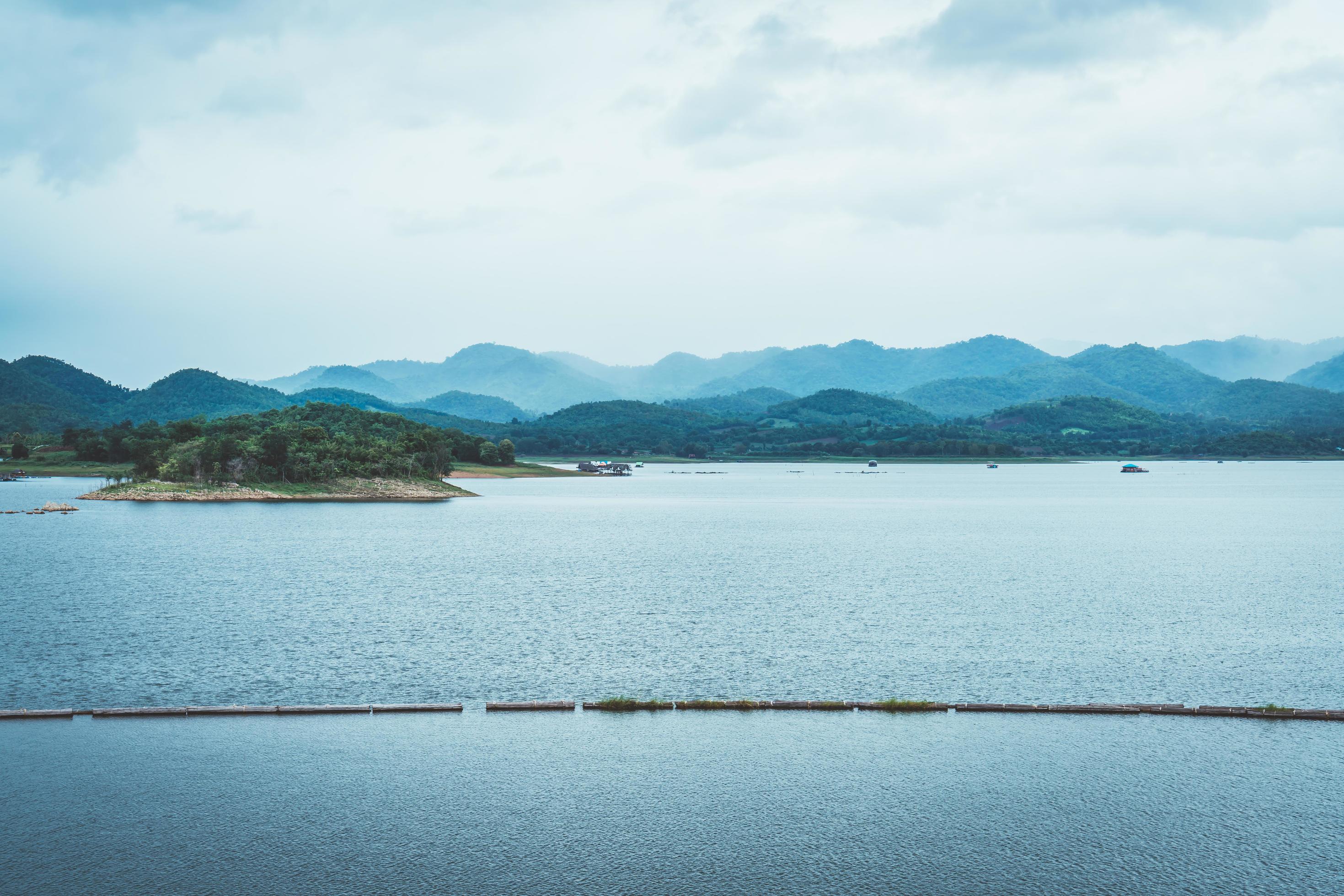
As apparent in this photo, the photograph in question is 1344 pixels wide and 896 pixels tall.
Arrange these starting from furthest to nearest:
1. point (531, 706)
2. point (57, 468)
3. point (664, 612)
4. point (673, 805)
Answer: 1. point (57, 468)
2. point (664, 612)
3. point (531, 706)
4. point (673, 805)

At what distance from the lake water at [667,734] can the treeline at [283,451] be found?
227 feet

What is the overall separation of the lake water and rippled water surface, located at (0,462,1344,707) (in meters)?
0.27

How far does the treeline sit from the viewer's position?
13275 centimetres

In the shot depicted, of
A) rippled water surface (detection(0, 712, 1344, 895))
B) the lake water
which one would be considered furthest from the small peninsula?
rippled water surface (detection(0, 712, 1344, 895))

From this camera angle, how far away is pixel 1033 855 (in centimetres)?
1834

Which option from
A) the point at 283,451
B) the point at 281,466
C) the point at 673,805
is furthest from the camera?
the point at 281,466

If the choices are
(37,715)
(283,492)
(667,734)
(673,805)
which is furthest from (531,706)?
(283,492)

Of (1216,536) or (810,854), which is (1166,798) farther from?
(1216,536)

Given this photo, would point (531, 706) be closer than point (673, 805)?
No

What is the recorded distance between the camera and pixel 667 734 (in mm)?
25984

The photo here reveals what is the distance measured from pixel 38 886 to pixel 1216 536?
95283mm

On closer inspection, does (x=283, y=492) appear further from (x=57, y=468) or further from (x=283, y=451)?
(x=57, y=468)

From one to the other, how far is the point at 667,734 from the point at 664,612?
1964 cm

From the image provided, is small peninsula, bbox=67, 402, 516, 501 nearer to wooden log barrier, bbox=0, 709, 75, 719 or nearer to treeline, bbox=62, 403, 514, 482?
treeline, bbox=62, 403, 514, 482
